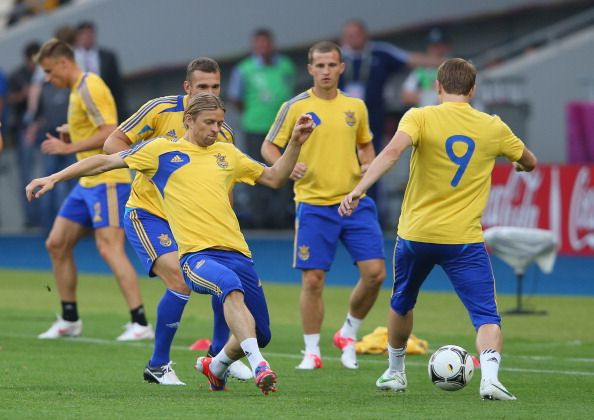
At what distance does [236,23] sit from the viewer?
91.4ft

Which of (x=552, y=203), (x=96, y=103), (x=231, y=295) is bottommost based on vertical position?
(x=552, y=203)

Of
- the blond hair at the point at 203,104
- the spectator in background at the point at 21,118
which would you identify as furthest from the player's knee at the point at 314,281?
the spectator in background at the point at 21,118

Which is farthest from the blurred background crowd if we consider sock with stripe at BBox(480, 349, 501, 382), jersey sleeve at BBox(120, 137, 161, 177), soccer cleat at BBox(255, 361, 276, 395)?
sock with stripe at BBox(480, 349, 501, 382)

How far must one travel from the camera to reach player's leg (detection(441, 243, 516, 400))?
853cm

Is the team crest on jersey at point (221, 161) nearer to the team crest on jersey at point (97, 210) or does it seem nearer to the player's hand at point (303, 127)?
the player's hand at point (303, 127)

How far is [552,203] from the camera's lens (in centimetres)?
1950

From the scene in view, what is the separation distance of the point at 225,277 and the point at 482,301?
1613 millimetres

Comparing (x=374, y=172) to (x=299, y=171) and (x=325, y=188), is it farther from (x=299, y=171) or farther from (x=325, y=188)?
(x=325, y=188)

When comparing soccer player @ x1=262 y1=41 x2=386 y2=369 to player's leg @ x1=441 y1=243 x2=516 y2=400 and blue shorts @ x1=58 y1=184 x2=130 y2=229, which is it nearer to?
blue shorts @ x1=58 y1=184 x2=130 y2=229

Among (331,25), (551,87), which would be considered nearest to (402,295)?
(551,87)

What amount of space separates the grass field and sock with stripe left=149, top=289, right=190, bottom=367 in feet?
0.79

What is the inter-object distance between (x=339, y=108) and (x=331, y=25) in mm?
16934

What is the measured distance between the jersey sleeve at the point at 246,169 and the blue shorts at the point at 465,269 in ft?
3.38

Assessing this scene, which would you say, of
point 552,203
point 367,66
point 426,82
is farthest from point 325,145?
point 426,82
